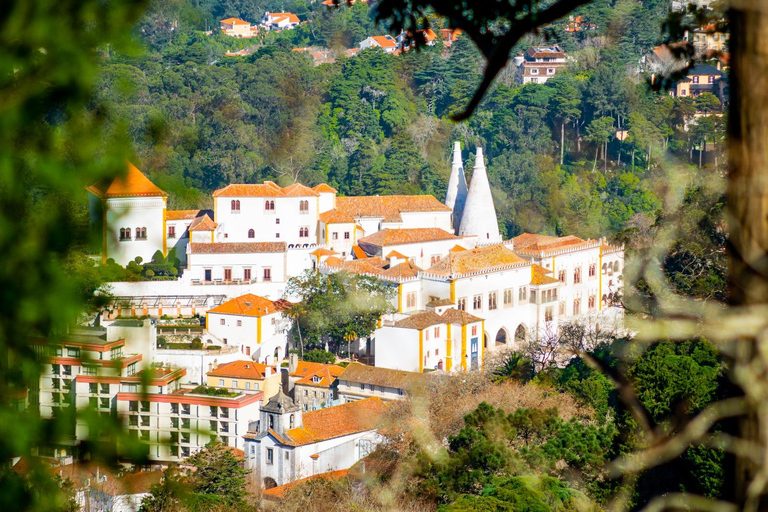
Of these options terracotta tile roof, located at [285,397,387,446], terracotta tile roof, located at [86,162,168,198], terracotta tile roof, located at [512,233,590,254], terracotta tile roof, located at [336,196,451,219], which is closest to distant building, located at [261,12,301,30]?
terracotta tile roof, located at [336,196,451,219]

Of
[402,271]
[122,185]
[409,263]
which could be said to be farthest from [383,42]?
[122,185]

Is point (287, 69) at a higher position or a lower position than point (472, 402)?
higher

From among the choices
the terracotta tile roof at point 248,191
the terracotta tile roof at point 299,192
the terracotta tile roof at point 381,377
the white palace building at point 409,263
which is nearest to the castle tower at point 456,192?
the white palace building at point 409,263

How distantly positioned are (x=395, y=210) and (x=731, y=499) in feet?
95.3

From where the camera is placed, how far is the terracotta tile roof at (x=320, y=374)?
70.8 feet

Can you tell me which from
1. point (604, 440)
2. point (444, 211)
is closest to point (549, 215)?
point (444, 211)

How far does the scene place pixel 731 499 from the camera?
1.79m

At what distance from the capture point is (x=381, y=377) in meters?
20.9

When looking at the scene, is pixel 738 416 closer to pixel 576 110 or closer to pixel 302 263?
pixel 302 263

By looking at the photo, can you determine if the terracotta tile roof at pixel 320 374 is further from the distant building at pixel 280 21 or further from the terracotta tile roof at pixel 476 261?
Answer: the distant building at pixel 280 21

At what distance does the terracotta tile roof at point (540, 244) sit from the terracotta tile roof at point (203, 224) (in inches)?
313

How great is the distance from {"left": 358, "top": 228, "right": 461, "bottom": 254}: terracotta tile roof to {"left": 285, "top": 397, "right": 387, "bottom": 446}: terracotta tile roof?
8342 mm

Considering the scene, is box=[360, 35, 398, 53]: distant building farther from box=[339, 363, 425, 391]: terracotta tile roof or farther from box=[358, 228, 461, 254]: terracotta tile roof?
box=[339, 363, 425, 391]: terracotta tile roof

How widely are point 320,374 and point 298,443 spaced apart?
4.45 metres
